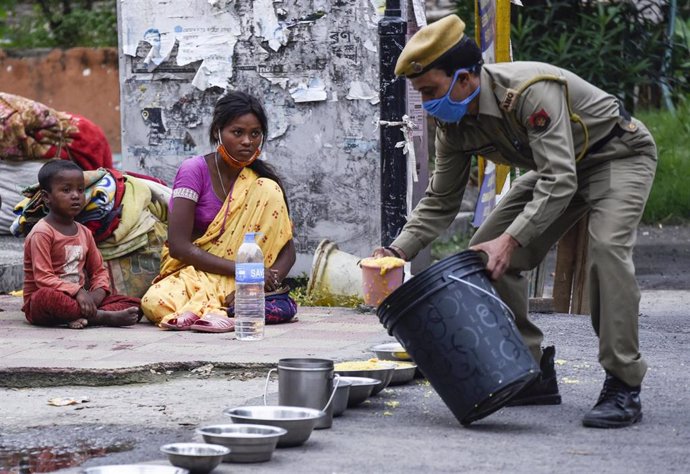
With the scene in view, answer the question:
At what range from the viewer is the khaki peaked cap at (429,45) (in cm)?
434

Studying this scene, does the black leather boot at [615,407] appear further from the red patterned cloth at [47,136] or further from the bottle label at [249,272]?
the red patterned cloth at [47,136]

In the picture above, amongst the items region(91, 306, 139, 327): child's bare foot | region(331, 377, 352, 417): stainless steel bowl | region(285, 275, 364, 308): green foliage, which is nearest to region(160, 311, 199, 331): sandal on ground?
region(91, 306, 139, 327): child's bare foot

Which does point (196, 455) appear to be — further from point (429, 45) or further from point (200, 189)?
point (200, 189)

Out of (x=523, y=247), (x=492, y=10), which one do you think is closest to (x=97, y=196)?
(x=492, y=10)

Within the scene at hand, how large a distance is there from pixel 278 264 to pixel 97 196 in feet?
4.08

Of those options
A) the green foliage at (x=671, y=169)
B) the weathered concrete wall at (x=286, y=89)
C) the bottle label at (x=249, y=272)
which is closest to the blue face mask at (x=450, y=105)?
the bottle label at (x=249, y=272)

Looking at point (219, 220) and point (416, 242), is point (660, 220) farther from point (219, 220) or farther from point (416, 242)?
point (416, 242)

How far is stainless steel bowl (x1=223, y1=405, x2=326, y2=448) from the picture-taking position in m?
4.02

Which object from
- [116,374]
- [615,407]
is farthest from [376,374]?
[116,374]

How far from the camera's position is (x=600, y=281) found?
14.4 ft

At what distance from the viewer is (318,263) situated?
786 cm

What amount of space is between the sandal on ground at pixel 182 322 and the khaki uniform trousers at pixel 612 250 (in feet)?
8.15

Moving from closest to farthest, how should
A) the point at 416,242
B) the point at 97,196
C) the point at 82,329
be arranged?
1. the point at 416,242
2. the point at 82,329
3. the point at 97,196

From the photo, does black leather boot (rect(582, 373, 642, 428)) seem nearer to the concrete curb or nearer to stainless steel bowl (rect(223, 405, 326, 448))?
stainless steel bowl (rect(223, 405, 326, 448))
